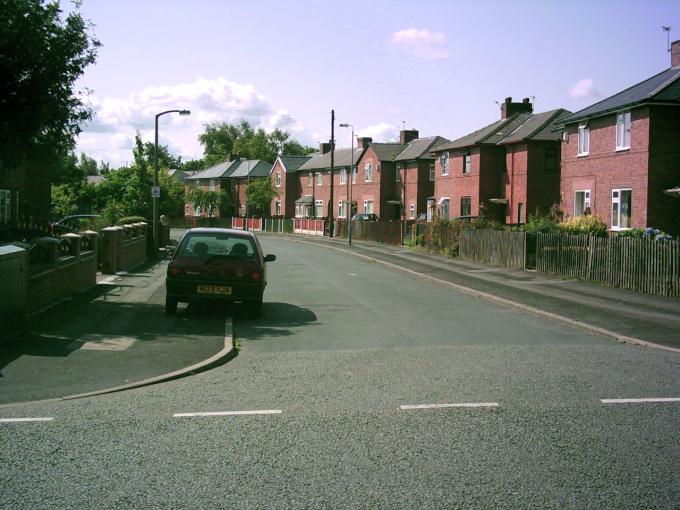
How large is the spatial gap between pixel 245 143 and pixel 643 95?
359 ft

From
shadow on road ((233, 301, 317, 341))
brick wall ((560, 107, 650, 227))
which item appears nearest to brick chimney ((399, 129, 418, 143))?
brick wall ((560, 107, 650, 227))

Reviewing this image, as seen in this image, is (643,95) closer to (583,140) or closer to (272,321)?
(583,140)

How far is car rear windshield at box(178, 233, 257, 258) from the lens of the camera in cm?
1405

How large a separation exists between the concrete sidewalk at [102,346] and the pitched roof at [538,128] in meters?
34.0

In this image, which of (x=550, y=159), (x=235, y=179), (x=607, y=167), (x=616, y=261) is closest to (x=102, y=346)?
(x=616, y=261)

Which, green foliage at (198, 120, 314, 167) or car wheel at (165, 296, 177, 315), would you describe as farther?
green foliage at (198, 120, 314, 167)

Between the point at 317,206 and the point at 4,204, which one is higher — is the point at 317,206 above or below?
above

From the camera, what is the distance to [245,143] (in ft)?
443

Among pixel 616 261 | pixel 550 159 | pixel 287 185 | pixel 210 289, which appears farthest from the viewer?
pixel 287 185

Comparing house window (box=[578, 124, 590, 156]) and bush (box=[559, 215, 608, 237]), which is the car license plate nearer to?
bush (box=[559, 215, 608, 237])

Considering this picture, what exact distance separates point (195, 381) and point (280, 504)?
13.3 feet

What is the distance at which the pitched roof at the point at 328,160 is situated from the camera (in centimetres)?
7625

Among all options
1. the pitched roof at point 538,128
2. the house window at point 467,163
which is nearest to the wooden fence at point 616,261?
the pitched roof at point 538,128

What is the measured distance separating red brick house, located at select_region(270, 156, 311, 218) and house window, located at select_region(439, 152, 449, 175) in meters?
34.0
